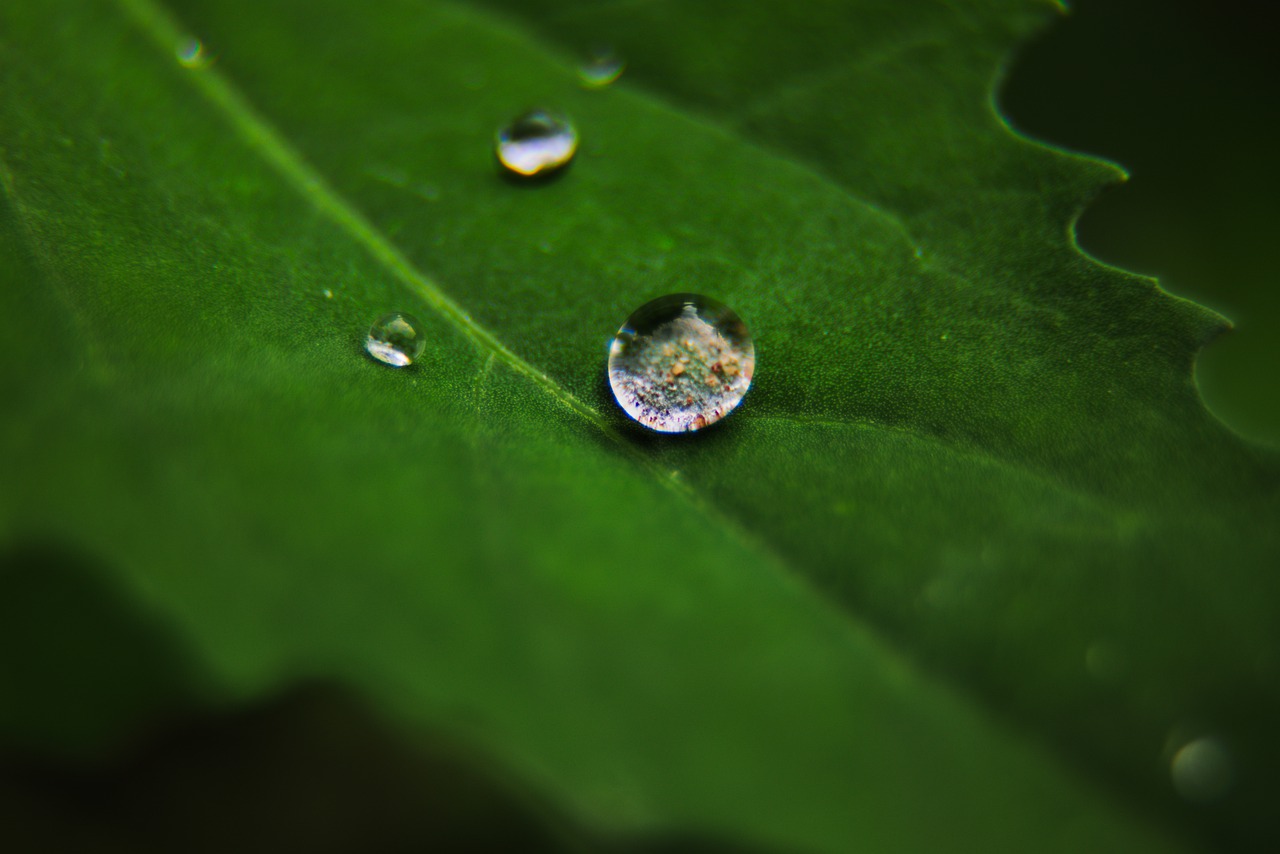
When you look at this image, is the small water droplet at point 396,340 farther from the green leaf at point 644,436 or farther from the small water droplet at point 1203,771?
the small water droplet at point 1203,771

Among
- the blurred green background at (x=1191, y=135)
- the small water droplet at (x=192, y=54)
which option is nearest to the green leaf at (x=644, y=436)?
the small water droplet at (x=192, y=54)

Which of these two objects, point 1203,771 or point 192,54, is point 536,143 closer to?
point 192,54

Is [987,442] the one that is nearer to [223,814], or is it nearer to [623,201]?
[623,201]

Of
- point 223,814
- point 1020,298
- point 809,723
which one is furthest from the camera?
point 223,814

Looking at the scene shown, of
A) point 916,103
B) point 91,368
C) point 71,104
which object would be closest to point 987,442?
point 916,103

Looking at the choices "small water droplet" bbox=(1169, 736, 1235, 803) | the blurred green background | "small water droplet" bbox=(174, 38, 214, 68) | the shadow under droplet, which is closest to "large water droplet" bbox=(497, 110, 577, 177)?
the shadow under droplet

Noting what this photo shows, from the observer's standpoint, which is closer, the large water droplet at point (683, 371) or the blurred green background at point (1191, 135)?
the large water droplet at point (683, 371)
